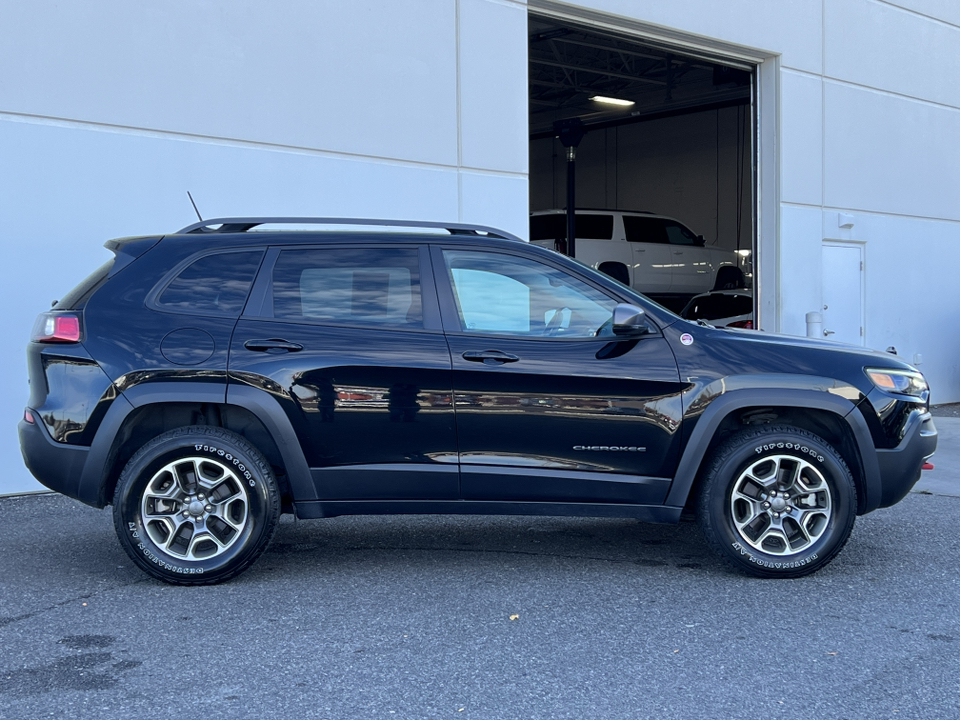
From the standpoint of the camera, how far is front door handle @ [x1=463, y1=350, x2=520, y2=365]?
5266mm

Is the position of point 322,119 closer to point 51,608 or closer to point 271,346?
point 271,346

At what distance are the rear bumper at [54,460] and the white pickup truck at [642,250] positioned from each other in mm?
13653

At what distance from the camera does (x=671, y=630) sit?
4.54 m

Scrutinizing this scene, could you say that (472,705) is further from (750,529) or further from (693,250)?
(693,250)

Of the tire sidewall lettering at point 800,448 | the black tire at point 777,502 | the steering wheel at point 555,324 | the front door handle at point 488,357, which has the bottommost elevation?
the black tire at point 777,502

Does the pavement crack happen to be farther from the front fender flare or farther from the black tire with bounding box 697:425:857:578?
the black tire with bounding box 697:425:857:578

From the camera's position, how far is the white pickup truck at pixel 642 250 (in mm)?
18859

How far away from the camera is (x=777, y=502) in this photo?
5.32 metres

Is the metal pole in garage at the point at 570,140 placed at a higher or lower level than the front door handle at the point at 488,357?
higher

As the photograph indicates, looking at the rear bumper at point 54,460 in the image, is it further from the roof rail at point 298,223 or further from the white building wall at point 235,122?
the white building wall at point 235,122

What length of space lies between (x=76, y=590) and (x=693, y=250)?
16934mm

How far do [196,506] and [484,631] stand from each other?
5.39ft

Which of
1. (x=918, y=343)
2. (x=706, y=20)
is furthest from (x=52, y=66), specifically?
(x=918, y=343)

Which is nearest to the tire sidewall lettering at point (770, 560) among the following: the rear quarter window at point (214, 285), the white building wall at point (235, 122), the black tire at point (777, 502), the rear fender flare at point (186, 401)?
the black tire at point (777, 502)
